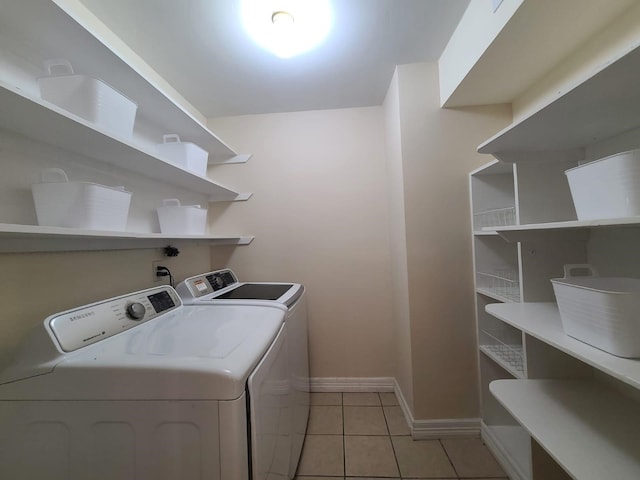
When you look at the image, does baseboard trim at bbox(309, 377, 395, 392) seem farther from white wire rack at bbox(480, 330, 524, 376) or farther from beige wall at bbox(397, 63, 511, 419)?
white wire rack at bbox(480, 330, 524, 376)

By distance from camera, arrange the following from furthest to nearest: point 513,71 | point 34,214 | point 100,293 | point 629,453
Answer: point 513,71 → point 100,293 → point 34,214 → point 629,453

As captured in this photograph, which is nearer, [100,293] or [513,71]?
[100,293]

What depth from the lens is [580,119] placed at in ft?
2.83

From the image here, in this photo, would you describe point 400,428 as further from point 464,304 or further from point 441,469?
point 464,304

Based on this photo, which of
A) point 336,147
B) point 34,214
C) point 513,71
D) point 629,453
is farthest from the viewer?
point 336,147

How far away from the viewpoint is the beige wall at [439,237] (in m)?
1.57

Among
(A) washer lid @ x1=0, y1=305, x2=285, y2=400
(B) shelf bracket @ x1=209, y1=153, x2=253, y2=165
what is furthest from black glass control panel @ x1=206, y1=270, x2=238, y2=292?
(B) shelf bracket @ x1=209, y1=153, x2=253, y2=165

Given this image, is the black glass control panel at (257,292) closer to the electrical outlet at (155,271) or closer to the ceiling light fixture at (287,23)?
the electrical outlet at (155,271)

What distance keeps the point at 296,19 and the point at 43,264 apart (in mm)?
1583

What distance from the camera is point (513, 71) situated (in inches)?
50.2

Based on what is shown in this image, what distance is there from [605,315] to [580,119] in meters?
0.69

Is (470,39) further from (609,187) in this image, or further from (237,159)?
(237,159)

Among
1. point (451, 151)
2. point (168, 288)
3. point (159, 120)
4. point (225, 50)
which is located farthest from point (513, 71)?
point (168, 288)

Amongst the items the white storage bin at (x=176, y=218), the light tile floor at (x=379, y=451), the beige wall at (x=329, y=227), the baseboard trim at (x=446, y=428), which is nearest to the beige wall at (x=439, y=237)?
the baseboard trim at (x=446, y=428)
